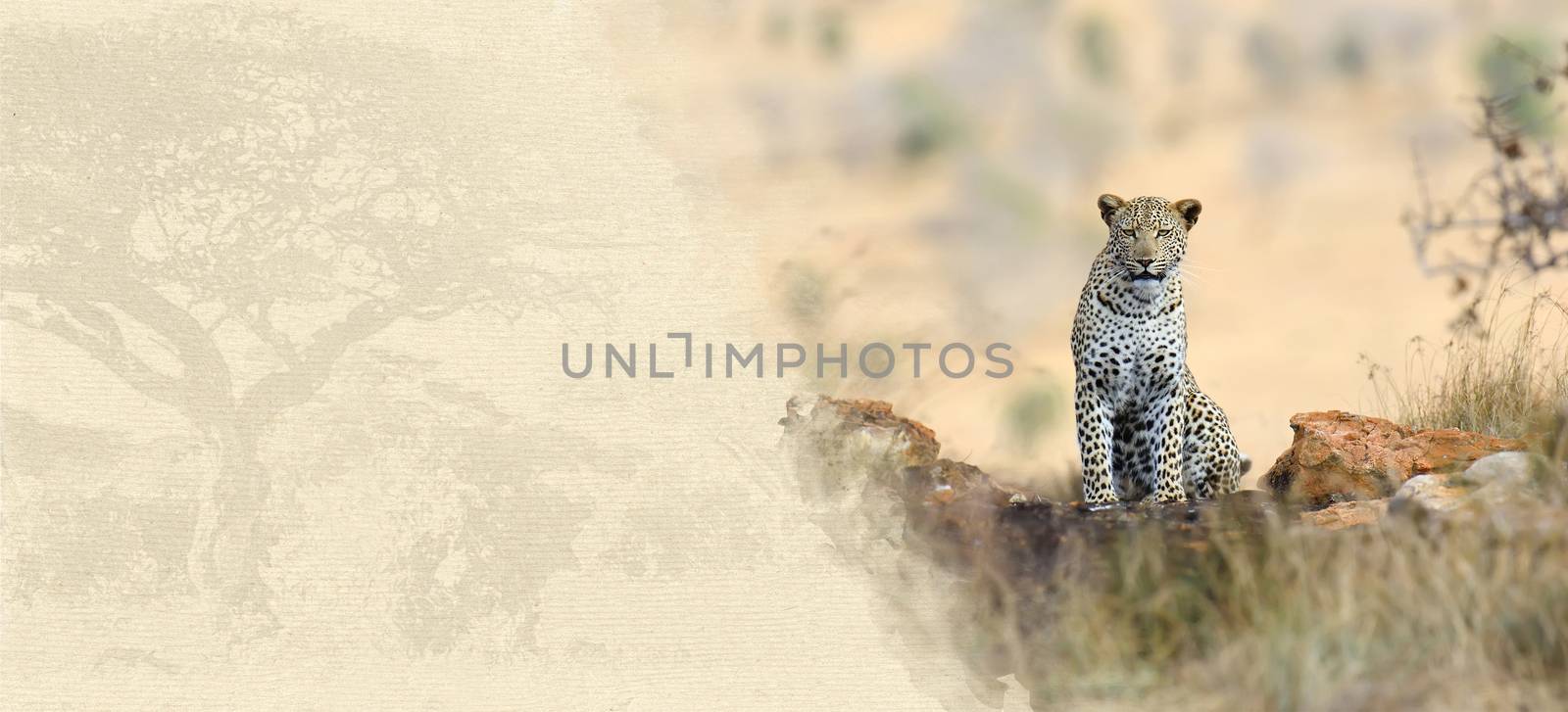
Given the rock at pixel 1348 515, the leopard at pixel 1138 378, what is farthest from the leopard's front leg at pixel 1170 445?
the rock at pixel 1348 515

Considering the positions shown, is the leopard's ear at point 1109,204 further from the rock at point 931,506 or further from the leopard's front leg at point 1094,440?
the rock at point 931,506

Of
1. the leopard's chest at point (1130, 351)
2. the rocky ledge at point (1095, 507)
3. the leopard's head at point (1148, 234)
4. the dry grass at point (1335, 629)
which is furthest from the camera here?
the leopard's chest at point (1130, 351)

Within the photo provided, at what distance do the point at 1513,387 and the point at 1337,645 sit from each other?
14.9ft

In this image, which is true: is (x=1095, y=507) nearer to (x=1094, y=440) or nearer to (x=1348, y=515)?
(x=1094, y=440)

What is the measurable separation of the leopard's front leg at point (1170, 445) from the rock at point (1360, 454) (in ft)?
1.79

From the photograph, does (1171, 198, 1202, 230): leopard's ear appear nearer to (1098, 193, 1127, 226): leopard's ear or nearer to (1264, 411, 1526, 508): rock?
(1098, 193, 1127, 226): leopard's ear

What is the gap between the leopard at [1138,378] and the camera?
8.65 metres

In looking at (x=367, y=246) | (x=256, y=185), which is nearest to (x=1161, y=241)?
(x=367, y=246)

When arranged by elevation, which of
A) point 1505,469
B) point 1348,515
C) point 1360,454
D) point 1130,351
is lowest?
point 1348,515

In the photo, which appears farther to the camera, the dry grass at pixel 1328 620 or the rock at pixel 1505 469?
the rock at pixel 1505 469

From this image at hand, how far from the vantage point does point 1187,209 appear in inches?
340

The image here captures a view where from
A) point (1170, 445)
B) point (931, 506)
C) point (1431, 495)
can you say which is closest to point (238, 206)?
point (931, 506)

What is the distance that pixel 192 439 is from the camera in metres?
9.45

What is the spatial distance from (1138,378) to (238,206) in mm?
4798
